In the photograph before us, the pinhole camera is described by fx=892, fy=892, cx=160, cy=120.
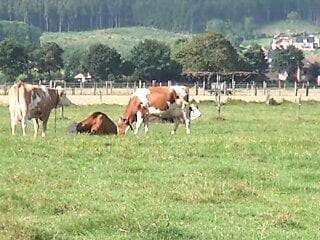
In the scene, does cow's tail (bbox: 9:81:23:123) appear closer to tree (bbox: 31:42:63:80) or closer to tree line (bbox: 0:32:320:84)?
tree line (bbox: 0:32:320:84)

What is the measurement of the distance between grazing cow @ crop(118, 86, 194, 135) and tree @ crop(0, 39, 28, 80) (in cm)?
9412

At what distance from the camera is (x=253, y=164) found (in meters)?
18.0

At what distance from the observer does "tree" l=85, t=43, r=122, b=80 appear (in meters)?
128

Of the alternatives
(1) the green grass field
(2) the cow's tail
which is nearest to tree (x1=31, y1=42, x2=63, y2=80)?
(2) the cow's tail

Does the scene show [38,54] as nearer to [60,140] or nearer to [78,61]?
[78,61]

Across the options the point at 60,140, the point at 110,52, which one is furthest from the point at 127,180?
the point at 110,52

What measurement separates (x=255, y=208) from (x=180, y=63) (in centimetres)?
10814

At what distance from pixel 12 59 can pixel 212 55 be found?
31.2 m

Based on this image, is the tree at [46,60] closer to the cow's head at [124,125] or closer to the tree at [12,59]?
the tree at [12,59]

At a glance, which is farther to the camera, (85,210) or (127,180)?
(127,180)

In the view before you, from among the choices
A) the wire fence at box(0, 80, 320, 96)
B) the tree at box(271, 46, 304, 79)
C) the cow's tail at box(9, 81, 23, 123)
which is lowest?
the wire fence at box(0, 80, 320, 96)

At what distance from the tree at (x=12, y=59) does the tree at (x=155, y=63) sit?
648 inches

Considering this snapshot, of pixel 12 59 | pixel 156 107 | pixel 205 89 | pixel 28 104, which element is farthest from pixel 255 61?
pixel 28 104

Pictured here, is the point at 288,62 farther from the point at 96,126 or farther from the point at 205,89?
the point at 96,126
